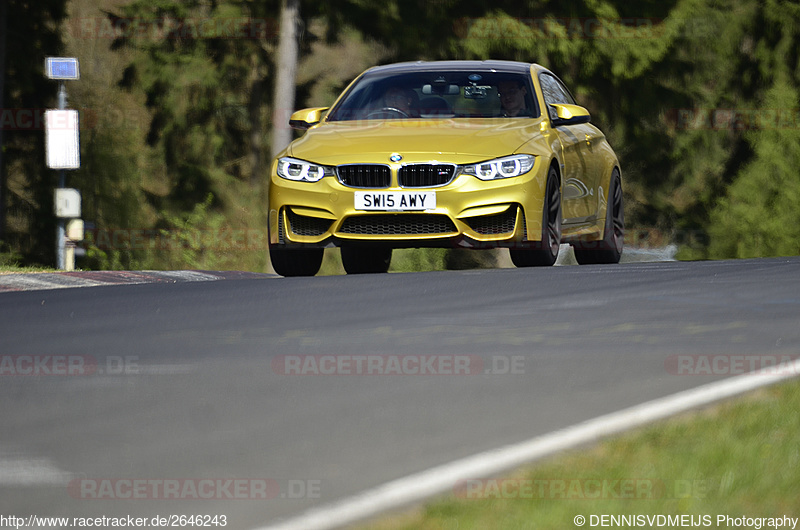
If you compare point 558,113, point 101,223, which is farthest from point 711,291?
point 101,223

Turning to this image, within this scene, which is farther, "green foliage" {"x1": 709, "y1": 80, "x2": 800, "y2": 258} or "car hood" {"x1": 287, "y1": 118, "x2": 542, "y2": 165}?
"green foliage" {"x1": 709, "y1": 80, "x2": 800, "y2": 258}

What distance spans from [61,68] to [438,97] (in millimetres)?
6279

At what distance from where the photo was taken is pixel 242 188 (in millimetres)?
36438

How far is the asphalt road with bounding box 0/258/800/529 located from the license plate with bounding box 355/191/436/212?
72 cm

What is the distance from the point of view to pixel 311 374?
6.51 m

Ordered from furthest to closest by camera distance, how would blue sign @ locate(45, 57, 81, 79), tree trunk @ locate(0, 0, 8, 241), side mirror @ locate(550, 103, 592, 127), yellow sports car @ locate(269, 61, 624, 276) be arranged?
1. tree trunk @ locate(0, 0, 8, 241)
2. blue sign @ locate(45, 57, 81, 79)
3. side mirror @ locate(550, 103, 592, 127)
4. yellow sports car @ locate(269, 61, 624, 276)

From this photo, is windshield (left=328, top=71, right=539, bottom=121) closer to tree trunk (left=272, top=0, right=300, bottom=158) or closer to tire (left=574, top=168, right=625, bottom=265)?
tire (left=574, top=168, right=625, bottom=265)

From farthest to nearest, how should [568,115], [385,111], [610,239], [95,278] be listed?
[610,239] → [385,111] → [568,115] → [95,278]

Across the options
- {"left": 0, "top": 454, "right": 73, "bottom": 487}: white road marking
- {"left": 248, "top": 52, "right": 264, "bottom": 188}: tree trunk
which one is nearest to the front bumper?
{"left": 0, "top": 454, "right": 73, "bottom": 487}: white road marking

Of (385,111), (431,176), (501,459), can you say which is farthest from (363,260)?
(501,459)

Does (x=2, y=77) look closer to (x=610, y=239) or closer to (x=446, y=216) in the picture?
(x=610, y=239)

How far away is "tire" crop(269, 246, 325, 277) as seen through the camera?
12.1m

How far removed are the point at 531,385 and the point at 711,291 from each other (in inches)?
162

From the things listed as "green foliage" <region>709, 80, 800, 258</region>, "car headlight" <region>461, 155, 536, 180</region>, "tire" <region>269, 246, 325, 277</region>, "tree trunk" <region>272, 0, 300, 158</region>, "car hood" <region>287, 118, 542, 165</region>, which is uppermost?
"car hood" <region>287, 118, 542, 165</region>
